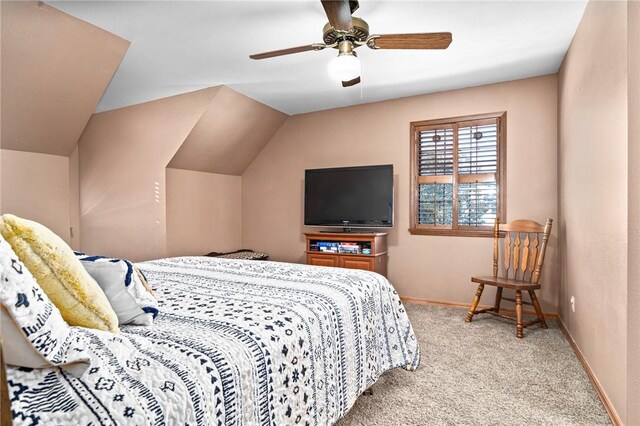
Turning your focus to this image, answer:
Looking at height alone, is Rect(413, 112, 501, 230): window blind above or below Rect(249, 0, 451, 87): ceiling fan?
below

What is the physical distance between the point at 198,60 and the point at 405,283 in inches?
127

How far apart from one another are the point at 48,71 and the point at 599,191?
4.05 metres

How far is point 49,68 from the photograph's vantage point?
2947 millimetres

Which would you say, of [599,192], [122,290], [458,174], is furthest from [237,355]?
[458,174]

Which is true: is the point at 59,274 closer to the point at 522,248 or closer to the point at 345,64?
the point at 345,64

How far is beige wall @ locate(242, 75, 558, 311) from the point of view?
3.71 meters

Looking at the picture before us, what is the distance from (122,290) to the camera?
1.30 metres

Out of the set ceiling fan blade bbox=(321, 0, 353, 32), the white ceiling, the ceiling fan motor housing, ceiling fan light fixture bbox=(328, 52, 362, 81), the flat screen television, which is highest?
the white ceiling

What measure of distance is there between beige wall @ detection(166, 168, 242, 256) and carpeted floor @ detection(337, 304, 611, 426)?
312cm

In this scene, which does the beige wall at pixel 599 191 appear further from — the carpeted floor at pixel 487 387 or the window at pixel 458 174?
the window at pixel 458 174

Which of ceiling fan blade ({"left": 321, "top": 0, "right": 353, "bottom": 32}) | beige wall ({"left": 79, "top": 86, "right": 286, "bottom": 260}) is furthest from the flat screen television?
ceiling fan blade ({"left": 321, "top": 0, "right": 353, "bottom": 32})

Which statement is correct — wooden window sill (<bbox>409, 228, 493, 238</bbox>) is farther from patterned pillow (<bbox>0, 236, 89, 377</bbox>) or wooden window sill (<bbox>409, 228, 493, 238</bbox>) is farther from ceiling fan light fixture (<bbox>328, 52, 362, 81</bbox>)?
patterned pillow (<bbox>0, 236, 89, 377</bbox>)

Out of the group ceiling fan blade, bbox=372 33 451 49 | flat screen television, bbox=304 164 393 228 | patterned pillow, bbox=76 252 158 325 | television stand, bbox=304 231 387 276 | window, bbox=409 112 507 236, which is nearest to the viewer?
patterned pillow, bbox=76 252 158 325

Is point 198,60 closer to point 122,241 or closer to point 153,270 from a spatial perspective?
point 153,270
